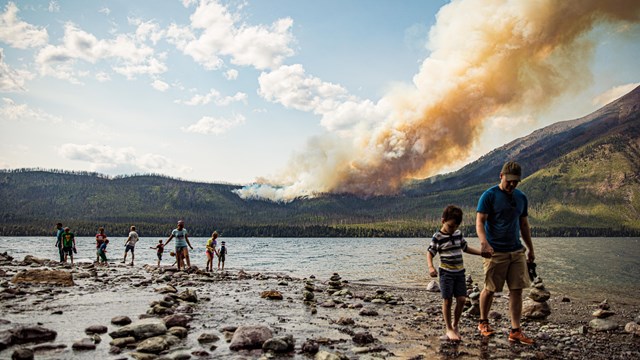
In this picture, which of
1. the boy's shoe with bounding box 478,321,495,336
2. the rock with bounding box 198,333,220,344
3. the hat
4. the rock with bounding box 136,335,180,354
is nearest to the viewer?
the rock with bounding box 136,335,180,354

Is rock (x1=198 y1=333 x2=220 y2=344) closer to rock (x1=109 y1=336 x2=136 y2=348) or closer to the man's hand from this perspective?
rock (x1=109 y1=336 x2=136 y2=348)

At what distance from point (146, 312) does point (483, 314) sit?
10246 millimetres

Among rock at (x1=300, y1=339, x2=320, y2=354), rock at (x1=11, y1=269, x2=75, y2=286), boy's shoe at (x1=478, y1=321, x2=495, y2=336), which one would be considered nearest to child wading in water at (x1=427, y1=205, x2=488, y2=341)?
boy's shoe at (x1=478, y1=321, x2=495, y2=336)

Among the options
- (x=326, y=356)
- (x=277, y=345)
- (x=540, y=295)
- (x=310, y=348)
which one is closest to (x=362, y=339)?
(x=310, y=348)

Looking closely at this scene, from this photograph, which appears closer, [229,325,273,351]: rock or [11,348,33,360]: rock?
[11,348,33,360]: rock

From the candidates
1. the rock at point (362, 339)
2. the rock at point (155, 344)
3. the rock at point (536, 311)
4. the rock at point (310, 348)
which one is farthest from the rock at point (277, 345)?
the rock at point (536, 311)

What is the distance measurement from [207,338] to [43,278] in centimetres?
1431

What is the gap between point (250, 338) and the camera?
30.6 ft

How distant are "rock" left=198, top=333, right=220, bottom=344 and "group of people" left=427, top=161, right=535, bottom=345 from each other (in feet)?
18.1

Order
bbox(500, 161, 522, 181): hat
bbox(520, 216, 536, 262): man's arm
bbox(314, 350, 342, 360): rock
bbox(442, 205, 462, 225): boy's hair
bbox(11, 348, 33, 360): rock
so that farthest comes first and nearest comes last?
bbox(520, 216, 536, 262): man's arm
bbox(442, 205, 462, 225): boy's hair
bbox(500, 161, 522, 181): hat
bbox(314, 350, 342, 360): rock
bbox(11, 348, 33, 360): rock

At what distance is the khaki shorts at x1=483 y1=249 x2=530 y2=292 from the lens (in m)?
9.39

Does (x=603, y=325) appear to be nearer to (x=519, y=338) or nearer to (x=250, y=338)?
(x=519, y=338)

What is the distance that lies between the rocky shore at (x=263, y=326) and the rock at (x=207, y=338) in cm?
2

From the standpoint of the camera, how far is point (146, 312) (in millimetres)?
12953
